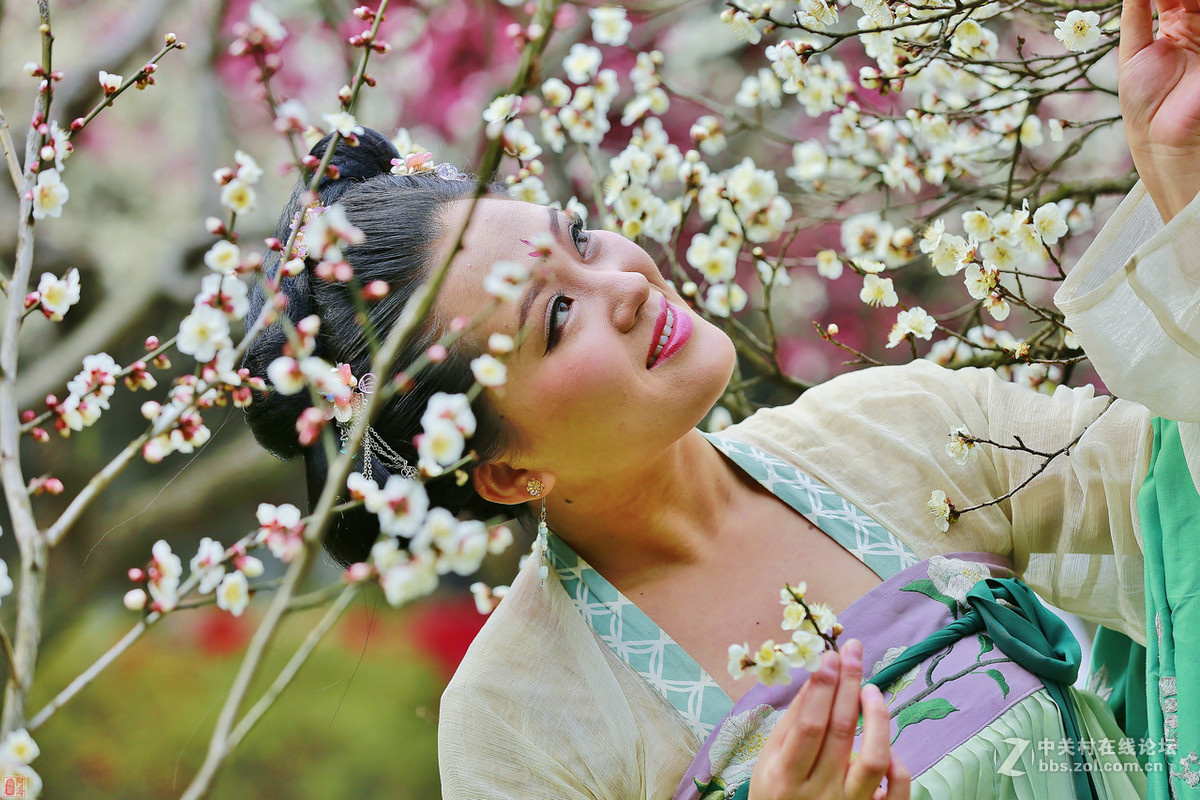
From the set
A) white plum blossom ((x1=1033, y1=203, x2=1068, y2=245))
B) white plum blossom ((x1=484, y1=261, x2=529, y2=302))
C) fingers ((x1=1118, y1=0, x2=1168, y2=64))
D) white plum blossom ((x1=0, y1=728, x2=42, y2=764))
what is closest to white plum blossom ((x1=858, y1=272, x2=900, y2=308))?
white plum blossom ((x1=1033, y1=203, x2=1068, y2=245))

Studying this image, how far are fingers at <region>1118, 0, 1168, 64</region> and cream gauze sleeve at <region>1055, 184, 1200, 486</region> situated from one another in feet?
0.37

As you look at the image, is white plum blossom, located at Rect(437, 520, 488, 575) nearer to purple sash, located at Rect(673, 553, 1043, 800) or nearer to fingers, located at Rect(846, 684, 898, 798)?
fingers, located at Rect(846, 684, 898, 798)

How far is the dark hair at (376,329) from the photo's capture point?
104 centimetres

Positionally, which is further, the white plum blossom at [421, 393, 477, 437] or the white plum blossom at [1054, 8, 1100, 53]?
the white plum blossom at [1054, 8, 1100, 53]

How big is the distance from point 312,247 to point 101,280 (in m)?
2.30

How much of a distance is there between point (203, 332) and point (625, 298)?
45 cm

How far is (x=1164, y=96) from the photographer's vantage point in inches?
31.1

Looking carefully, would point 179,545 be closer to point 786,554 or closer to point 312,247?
point 786,554

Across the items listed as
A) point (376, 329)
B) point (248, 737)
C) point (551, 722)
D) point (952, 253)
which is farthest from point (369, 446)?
point (248, 737)

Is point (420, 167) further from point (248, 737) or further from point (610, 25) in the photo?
point (248, 737)

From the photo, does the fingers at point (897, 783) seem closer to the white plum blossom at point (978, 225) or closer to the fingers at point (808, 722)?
the fingers at point (808, 722)

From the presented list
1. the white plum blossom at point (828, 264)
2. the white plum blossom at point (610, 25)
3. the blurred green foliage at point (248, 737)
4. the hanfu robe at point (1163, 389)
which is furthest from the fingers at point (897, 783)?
the blurred green foliage at point (248, 737)

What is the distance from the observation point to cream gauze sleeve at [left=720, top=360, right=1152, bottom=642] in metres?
1.08

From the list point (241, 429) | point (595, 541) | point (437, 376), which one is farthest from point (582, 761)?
point (241, 429)
